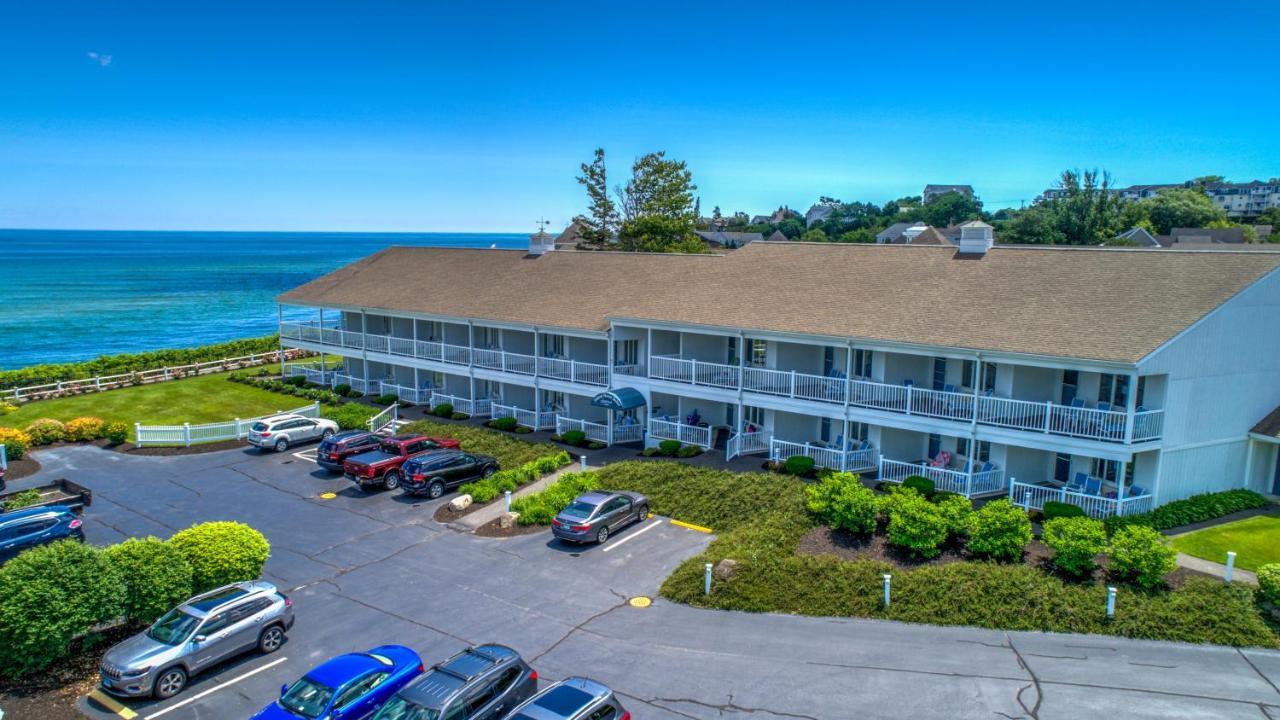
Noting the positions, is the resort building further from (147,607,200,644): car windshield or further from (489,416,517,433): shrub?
(147,607,200,644): car windshield

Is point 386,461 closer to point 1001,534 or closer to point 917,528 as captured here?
point 917,528

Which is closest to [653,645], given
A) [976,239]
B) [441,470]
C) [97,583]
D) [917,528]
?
[917,528]

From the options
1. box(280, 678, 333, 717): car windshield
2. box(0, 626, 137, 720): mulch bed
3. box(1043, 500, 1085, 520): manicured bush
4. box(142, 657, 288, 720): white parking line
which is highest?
box(1043, 500, 1085, 520): manicured bush

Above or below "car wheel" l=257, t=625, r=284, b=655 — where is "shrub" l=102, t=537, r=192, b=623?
above

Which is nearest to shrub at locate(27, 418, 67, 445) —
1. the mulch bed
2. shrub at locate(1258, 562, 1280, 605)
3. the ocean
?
the mulch bed

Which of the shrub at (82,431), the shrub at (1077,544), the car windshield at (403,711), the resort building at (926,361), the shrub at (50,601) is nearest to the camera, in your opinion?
the car windshield at (403,711)

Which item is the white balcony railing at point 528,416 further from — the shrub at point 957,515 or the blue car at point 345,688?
the blue car at point 345,688

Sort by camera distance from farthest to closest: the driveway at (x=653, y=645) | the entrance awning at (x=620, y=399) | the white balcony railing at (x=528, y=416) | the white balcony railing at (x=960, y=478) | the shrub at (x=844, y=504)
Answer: the white balcony railing at (x=528, y=416) < the entrance awning at (x=620, y=399) < the white balcony railing at (x=960, y=478) < the shrub at (x=844, y=504) < the driveway at (x=653, y=645)

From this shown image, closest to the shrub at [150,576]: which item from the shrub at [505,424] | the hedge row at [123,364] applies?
the shrub at [505,424]
